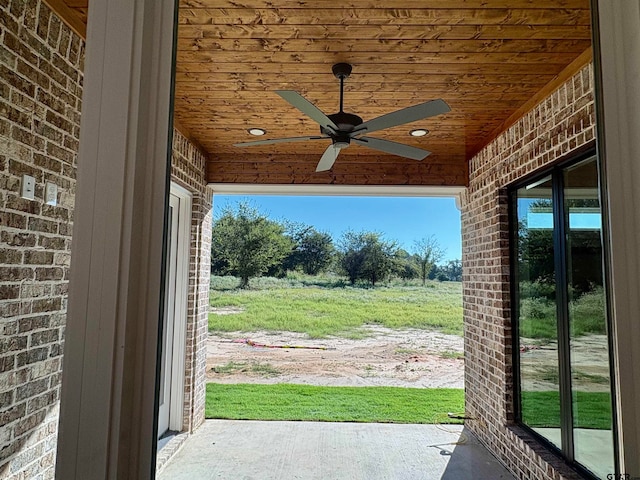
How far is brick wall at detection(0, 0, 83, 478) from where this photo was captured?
1.39 meters

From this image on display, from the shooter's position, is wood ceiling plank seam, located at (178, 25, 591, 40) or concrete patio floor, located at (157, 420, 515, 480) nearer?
wood ceiling plank seam, located at (178, 25, 591, 40)

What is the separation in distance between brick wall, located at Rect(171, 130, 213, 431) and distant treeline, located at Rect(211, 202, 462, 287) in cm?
28

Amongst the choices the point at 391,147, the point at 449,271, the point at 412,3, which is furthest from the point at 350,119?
the point at 449,271

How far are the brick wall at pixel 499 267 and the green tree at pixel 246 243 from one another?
196 centimetres

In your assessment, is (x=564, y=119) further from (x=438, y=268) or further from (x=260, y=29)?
(x=438, y=268)

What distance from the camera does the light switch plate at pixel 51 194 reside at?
1562 millimetres

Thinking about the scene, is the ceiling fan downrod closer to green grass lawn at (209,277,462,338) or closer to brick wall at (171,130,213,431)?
brick wall at (171,130,213,431)

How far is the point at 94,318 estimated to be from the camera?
1.86 ft

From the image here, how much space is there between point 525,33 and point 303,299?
3.39 metres

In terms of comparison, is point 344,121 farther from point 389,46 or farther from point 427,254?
point 427,254

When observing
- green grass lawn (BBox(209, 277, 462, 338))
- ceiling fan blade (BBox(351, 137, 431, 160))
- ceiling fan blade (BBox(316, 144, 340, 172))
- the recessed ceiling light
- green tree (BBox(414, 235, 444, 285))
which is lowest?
green grass lawn (BBox(209, 277, 462, 338))

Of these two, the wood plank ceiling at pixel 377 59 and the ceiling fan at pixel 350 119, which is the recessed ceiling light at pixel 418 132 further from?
the ceiling fan at pixel 350 119

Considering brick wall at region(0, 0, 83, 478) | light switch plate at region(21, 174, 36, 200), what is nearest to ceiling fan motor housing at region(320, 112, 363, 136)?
brick wall at region(0, 0, 83, 478)

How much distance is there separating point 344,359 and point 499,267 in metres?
2.13
